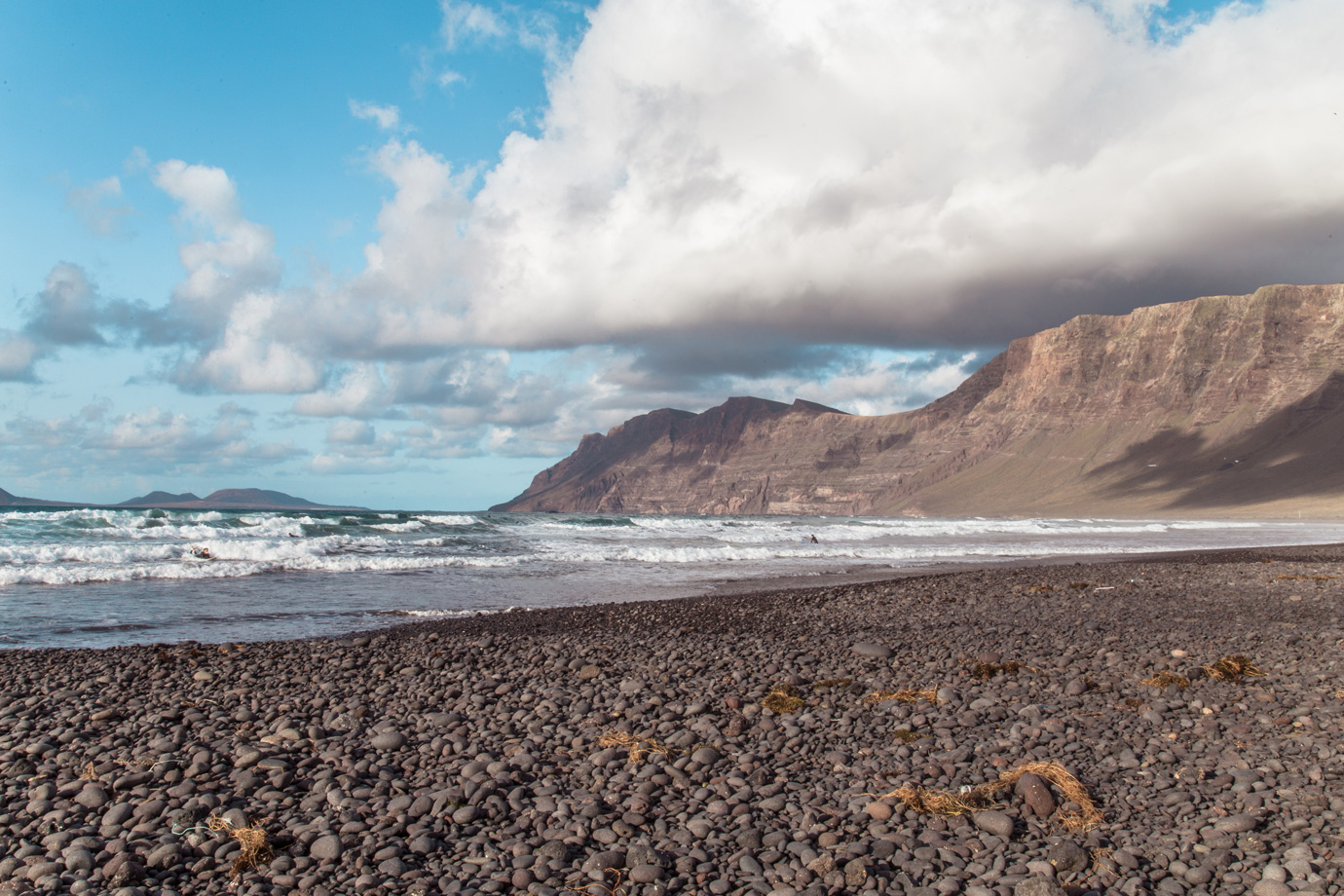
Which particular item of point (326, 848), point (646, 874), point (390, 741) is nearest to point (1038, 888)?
point (646, 874)

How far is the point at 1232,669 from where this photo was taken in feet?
27.1

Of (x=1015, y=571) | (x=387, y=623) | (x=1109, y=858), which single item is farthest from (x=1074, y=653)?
(x=1015, y=571)

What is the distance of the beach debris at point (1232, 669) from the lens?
26.7 feet

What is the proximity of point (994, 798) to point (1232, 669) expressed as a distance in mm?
4751

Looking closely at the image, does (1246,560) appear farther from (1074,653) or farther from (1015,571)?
(1074,653)

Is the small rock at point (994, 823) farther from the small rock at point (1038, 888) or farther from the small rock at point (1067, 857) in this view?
the small rock at point (1038, 888)

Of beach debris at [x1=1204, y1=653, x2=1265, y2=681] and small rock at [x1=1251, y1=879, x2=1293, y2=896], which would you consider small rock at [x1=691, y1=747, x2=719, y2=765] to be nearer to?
small rock at [x1=1251, y1=879, x2=1293, y2=896]

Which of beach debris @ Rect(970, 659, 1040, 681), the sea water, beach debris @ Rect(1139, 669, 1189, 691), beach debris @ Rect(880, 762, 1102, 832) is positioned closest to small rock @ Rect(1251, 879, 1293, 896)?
beach debris @ Rect(880, 762, 1102, 832)

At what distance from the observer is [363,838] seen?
4.85 m

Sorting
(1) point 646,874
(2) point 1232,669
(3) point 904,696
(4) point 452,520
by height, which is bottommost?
(1) point 646,874

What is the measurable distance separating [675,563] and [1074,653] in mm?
19139

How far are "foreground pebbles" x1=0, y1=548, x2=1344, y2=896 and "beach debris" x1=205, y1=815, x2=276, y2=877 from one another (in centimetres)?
2

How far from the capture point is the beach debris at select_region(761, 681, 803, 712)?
7.44 m

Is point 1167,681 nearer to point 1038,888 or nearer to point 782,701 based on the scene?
point 782,701
